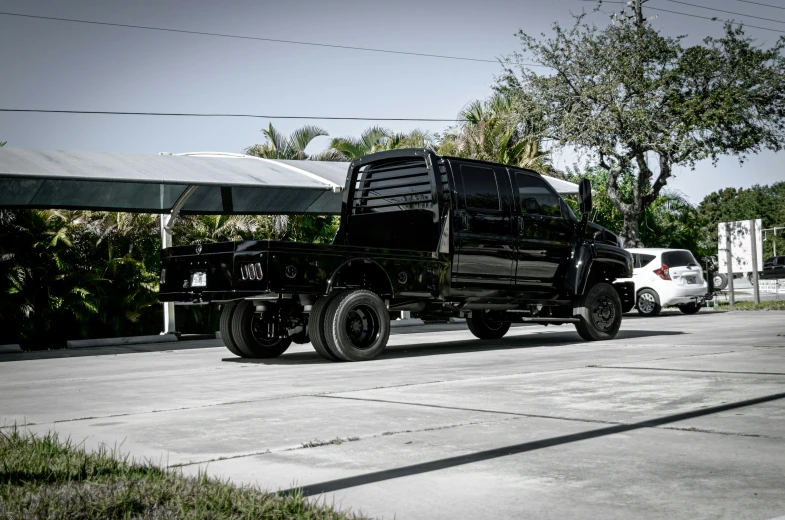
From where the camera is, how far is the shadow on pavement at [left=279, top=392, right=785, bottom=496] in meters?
3.88

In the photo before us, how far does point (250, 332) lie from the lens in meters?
11.3

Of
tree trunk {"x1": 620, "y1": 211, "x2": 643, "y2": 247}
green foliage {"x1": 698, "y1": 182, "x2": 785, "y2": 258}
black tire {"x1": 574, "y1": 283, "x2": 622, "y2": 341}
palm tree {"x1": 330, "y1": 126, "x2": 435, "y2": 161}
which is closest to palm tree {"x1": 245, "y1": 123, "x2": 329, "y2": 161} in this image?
palm tree {"x1": 330, "y1": 126, "x2": 435, "y2": 161}

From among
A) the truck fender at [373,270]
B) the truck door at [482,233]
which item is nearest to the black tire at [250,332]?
the truck fender at [373,270]

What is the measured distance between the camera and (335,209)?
19000 mm

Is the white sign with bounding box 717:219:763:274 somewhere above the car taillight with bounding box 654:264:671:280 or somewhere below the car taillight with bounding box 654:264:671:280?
above

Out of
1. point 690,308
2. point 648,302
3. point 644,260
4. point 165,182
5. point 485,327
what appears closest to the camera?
point 485,327

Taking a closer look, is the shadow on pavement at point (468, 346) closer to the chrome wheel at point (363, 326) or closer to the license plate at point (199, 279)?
the chrome wheel at point (363, 326)

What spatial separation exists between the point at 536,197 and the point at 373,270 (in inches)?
113

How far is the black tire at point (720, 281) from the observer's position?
2786 centimetres

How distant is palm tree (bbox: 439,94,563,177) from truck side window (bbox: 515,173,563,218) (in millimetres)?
13658

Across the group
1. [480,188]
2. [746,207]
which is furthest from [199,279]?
[746,207]

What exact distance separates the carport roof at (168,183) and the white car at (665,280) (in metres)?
4.30

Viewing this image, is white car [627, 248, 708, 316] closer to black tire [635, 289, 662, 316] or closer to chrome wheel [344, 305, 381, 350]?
black tire [635, 289, 662, 316]

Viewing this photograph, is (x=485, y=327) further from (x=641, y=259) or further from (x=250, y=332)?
(x=641, y=259)
